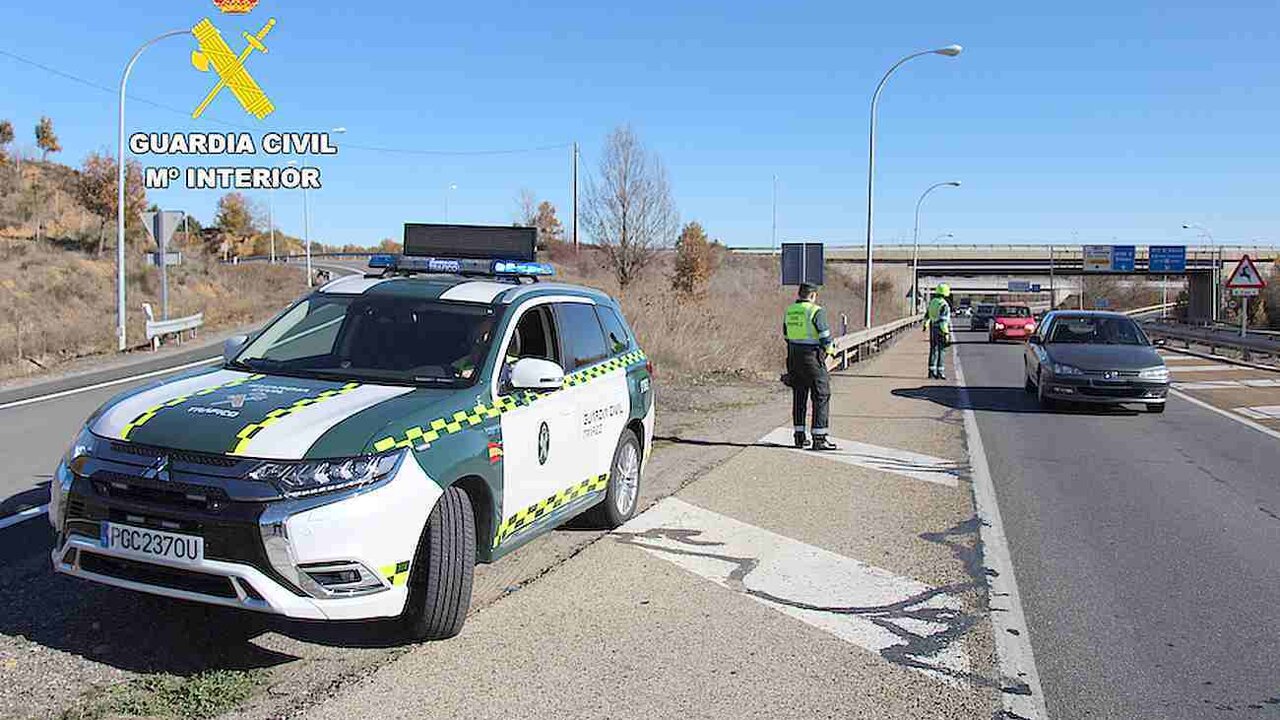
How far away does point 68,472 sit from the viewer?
473 cm

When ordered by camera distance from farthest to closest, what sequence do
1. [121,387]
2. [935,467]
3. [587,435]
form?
[121,387]
[935,467]
[587,435]

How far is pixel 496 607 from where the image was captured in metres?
5.58

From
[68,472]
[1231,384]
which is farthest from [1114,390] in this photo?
[68,472]

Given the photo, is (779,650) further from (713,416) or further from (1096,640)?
(713,416)

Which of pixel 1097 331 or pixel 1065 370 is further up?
pixel 1097 331

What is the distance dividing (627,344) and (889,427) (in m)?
6.68

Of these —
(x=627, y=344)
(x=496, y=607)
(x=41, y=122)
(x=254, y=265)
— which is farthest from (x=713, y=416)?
(x=41, y=122)

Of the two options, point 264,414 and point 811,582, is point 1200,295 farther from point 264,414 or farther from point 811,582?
point 264,414

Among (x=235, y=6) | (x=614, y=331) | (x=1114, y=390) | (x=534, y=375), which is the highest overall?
(x=235, y=6)

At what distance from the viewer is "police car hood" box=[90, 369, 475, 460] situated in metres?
4.47

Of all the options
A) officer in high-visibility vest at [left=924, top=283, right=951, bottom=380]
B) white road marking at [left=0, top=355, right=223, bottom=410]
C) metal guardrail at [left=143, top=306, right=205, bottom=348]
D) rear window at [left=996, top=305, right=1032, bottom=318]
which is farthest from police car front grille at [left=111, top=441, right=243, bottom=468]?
rear window at [left=996, top=305, right=1032, bottom=318]

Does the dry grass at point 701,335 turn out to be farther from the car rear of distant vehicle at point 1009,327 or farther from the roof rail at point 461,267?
the roof rail at point 461,267

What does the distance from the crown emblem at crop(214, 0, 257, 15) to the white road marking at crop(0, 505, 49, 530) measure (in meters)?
16.5

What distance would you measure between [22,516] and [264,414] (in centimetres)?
357
